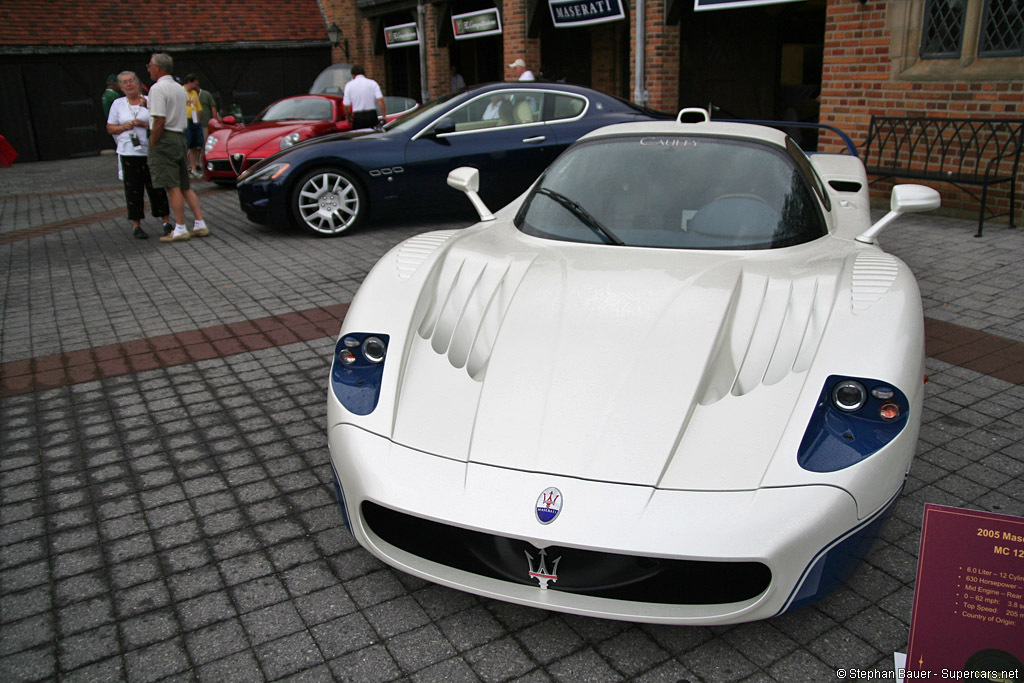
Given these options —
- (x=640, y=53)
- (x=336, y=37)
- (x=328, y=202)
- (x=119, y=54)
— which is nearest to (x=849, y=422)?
(x=328, y=202)

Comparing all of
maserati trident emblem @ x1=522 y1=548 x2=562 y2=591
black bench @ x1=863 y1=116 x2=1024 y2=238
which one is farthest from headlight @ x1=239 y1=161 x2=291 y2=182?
maserati trident emblem @ x1=522 y1=548 x2=562 y2=591

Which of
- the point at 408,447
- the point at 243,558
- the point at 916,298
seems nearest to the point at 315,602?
the point at 243,558

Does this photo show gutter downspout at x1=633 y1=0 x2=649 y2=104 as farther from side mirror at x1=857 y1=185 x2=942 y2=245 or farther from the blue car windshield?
side mirror at x1=857 y1=185 x2=942 y2=245

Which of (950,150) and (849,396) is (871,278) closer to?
(849,396)

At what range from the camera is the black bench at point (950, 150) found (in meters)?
7.68

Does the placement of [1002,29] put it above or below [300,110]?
above

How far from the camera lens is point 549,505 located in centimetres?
230

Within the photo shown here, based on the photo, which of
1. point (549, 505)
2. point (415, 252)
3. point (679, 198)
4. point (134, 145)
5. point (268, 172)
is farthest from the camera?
point (134, 145)

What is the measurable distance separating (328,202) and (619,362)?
6637 millimetres

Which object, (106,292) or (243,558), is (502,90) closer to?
(106,292)

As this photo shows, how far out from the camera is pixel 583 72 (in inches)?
722

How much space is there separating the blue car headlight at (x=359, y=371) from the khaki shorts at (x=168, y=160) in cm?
619

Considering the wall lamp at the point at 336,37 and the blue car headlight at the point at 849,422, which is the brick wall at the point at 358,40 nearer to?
the wall lamp at the point at 336,37

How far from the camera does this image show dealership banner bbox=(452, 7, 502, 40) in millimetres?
16219
